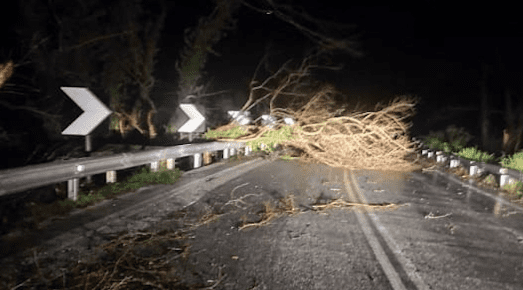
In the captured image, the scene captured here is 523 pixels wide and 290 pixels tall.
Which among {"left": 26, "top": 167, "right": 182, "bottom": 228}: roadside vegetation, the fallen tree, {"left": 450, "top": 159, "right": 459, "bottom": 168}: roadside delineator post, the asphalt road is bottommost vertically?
the asphalt road

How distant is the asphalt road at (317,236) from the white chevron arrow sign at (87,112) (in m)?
1.56

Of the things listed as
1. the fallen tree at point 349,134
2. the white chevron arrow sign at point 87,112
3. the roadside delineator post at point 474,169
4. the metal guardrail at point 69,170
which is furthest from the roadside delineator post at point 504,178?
the white chevron arrow sign at point 87,112

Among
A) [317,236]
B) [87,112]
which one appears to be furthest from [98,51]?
[317,236]

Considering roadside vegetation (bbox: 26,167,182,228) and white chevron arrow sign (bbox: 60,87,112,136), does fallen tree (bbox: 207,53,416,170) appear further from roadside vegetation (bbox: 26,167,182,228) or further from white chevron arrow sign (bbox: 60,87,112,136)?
white chevron arrow sign (bbox: 60,87,112,136)

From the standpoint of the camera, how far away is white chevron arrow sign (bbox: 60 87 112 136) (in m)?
6.88

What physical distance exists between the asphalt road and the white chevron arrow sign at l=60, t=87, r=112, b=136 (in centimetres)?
156

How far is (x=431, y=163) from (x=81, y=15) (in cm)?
1623

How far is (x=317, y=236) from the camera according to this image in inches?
204

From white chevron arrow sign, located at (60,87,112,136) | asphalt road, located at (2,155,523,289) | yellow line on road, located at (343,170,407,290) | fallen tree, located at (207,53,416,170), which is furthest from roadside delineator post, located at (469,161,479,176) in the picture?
white chevron arrow sign, located at (60,87,112,136)

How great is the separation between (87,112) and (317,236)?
16.7 ft

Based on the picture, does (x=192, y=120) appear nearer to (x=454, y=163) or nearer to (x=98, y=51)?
(x=98, y=51)

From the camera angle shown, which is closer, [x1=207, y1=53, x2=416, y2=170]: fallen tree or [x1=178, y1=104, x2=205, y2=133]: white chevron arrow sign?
[x1=207, y1=53, x2=416, y2=170]: fallen tree

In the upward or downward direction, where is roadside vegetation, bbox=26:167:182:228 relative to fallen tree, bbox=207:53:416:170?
downward

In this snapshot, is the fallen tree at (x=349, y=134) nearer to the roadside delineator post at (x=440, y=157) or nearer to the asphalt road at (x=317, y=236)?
the asphalt road at (x=317, y=236)
